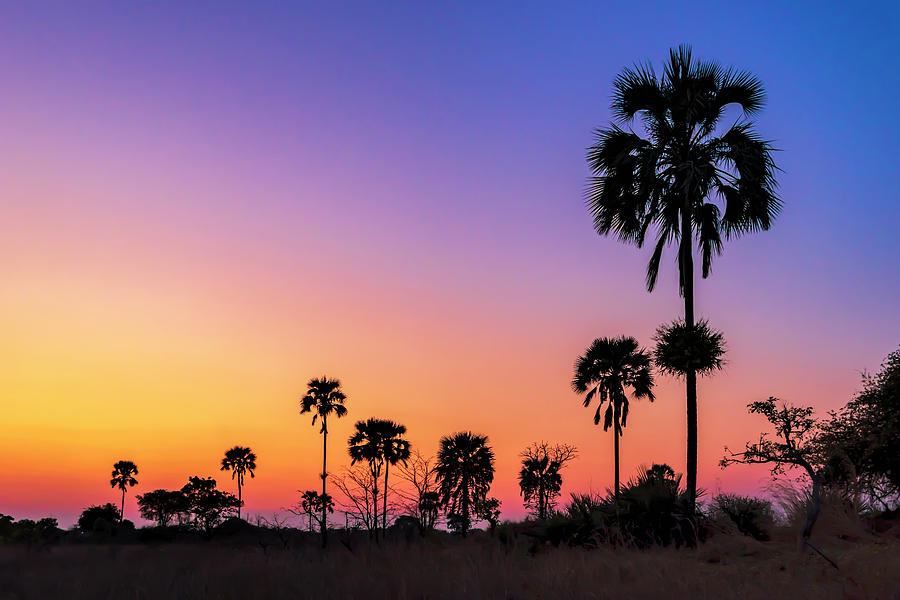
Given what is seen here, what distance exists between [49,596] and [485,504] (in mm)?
35841

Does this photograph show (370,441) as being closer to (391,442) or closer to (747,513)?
(391,442)

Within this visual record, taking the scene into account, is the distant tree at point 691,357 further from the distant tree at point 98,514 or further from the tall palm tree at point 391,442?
the distant tree at point 98,514

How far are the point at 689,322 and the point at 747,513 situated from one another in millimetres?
9800

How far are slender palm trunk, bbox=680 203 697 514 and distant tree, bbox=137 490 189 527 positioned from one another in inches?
3094

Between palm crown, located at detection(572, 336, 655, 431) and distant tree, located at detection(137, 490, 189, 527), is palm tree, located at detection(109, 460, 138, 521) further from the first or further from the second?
palm crown, located at detection(572, 336, 655, 431)

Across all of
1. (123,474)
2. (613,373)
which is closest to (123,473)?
(123,474)

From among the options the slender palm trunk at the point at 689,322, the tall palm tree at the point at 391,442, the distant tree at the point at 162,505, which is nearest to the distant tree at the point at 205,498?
the distant tree at the point at 162,505

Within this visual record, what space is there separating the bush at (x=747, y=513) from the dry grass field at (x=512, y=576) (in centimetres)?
185

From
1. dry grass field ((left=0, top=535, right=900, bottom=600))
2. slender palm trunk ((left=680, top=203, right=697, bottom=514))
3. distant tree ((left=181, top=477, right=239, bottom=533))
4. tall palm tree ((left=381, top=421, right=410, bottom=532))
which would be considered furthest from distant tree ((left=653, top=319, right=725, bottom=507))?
distant tree ((left=181, top=477, right=239, bottom=533))

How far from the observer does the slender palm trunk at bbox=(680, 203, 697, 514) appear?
21.9 metres

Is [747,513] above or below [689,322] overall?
below

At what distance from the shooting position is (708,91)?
24.8 metres

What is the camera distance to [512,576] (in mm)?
8359

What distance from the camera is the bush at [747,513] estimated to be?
1241 centimetres
